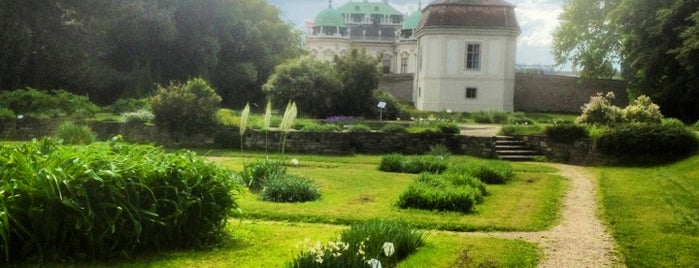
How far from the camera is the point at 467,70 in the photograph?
3941 centimetres

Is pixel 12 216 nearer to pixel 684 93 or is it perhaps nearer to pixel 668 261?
pixel 668 261

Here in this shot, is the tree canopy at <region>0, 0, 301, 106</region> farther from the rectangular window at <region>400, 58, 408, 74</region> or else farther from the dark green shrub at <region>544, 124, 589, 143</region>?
the rectangular window at <region>400, 58, 408, 74</region>

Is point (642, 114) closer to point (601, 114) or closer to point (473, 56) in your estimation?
point (601, 114)

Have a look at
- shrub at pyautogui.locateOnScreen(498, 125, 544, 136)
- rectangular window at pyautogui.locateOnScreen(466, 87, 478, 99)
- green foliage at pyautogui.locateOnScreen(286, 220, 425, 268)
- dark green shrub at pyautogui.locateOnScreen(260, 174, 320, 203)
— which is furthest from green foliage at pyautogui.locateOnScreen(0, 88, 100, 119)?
rectangular window at pyautogui.locateOnScreen(466, 87, 478, 99)

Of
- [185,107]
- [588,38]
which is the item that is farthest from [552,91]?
[185,107]

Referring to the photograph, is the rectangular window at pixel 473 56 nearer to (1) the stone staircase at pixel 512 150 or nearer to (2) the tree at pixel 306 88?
(2) the tree at pixel 306 88

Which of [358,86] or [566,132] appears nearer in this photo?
[566,132]

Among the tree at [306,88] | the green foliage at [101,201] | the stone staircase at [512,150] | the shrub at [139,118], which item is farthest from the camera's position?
the tree at [306,88]

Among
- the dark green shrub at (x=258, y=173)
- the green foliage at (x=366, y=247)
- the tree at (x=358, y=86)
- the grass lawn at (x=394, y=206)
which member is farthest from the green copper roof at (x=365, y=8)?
the green foliage at (x=366, y=247)

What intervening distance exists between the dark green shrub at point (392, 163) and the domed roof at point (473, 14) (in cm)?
2373

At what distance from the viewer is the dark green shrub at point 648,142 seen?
17.4 m

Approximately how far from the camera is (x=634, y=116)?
67.4 ft

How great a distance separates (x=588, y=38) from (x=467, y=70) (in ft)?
22.3

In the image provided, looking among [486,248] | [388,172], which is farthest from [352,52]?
[486,248]
